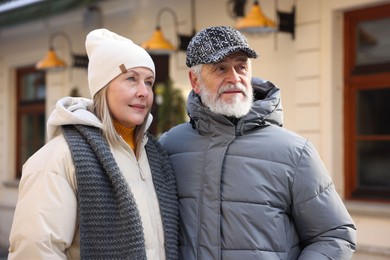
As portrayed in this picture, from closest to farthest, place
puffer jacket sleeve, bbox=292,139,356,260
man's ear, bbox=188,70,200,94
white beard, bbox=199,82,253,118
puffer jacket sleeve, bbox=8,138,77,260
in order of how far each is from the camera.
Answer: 1. puffer jacket sleeve, bbox=8,138,77,260
2. puffer jacket sleeve, bbox=292,139,356,260
3. white beard, bbox=199,82,253,118
4. man's ear, bbox=188,70,200,94

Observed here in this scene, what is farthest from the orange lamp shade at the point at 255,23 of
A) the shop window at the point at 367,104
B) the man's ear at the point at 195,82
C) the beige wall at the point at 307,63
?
the man's ear at the point at 195,82

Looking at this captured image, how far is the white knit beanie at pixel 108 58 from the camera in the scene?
2.30 m

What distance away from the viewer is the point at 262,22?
547 centimetres

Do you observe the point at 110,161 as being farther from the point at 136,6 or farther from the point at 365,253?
the point at 136,6

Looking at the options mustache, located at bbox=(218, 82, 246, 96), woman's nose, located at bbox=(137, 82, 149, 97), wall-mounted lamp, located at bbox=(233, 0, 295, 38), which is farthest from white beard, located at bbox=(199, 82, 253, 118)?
wall-mounted lamp, located at bbox=(233, 0, 295, 38)

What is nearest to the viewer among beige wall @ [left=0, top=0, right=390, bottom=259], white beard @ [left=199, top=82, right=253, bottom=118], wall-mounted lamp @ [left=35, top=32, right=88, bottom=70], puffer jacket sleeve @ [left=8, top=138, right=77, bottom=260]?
puffer jacket sleeve @ [left=8, top=138, right=77, bottom=260]

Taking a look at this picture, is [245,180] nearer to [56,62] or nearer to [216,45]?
[216,45]

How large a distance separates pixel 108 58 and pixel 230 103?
51 centimetres

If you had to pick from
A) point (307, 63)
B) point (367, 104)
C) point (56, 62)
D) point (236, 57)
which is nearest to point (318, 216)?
point (236, 57)

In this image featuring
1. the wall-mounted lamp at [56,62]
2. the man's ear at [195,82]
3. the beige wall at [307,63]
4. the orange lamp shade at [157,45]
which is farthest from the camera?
the wall-mounted lamp at [56,62]

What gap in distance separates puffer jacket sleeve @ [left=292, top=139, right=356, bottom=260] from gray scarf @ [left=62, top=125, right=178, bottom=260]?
0.61 m

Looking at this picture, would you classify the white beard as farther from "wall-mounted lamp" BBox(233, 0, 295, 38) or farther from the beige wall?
the beige wall

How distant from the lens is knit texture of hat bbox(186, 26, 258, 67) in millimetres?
2324

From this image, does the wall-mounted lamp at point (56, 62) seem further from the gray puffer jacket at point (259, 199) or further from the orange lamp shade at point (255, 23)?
the gray puffer jacket at point (259, 199)
